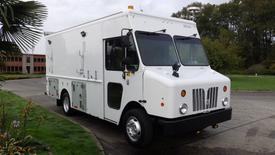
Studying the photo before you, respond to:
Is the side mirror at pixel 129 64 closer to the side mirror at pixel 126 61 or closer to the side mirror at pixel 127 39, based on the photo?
the side mirror at pixel 126 61

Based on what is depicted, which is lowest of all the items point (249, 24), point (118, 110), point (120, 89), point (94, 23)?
point (118, 110)

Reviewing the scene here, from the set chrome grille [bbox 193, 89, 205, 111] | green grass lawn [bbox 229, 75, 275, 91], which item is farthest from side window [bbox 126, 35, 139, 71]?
green grass lawn [bbox 229, 75, 275, 91]

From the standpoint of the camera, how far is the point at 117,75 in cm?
673

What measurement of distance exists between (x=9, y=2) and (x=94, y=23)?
7.64 ft

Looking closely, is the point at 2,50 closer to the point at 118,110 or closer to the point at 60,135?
the point at 60,135

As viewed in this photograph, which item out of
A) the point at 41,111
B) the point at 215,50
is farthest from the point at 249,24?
the point at 41,111

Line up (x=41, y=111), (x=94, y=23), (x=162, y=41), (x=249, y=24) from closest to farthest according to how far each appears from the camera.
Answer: (x=162, y=41)
(x=94, y=23)
(x=41, y=111)
(x=249, y=24)

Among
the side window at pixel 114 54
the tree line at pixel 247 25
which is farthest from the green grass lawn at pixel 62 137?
the tree line at pixel 247 25

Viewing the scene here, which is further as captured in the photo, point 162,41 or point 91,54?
point 91,54

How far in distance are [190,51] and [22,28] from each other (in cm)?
393

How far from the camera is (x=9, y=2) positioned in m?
5.87

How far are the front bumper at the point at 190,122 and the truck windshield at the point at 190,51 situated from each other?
1.40 metres

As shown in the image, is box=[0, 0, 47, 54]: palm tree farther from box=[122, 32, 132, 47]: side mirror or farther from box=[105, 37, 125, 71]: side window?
box=[122, 32, 132, 47]: side mirror

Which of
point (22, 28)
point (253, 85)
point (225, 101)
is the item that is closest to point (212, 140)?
point (225, 101)
